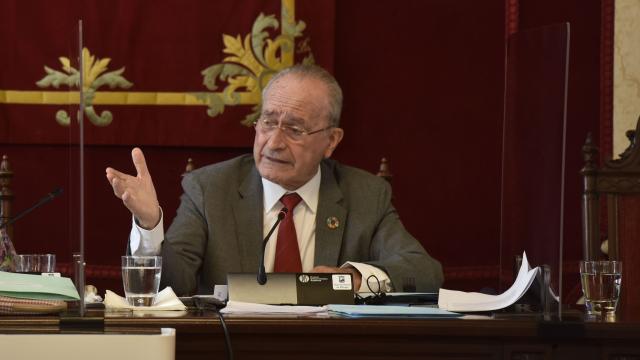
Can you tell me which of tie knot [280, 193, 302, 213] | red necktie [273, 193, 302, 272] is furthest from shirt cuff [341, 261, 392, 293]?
tie knot [280, 193, 302, 213]

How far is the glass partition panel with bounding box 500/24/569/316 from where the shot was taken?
206 centimetres

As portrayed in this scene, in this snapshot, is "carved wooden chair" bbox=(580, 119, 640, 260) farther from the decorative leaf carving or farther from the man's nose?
the decorative leaf carving

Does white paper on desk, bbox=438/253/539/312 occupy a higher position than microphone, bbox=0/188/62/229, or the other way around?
microphone, bbox=0/188/62/229

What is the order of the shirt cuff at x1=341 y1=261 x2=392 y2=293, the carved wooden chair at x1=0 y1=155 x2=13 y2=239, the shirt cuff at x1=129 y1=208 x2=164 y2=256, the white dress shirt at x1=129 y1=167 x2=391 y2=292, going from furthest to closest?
the carved wooden chair at x1=0 y1=155 x2=13 y2=239 → the white dress shirt at x1=129 y1=167 x2=391 y2=292 → the shirt cuff at x1=341 y1=261 x2=392 y2=293 → the shirt cuff at x1=129 y1=208 x2=164 y2=256

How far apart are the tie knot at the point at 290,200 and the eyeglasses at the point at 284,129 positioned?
17 centimetres

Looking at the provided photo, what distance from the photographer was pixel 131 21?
4219 millimetres

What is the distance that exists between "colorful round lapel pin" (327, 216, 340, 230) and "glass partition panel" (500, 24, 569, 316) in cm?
98

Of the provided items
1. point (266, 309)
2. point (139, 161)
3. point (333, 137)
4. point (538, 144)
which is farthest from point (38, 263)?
point (538, 144)

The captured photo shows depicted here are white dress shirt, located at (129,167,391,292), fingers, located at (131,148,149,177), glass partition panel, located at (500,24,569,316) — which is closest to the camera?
glass partition panel, located at (500,24,569,316)

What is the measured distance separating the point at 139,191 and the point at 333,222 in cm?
80

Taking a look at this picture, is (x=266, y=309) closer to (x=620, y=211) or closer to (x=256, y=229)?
(x=256, y=229)

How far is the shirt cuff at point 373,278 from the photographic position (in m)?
2.80

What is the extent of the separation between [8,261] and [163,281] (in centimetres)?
38

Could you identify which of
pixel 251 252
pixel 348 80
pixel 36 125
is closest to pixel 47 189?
pixel 36 125
